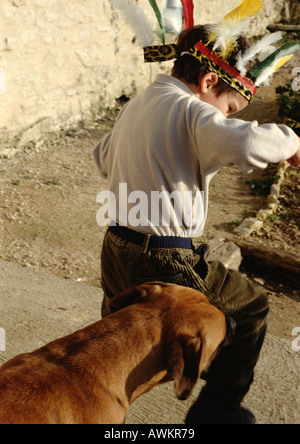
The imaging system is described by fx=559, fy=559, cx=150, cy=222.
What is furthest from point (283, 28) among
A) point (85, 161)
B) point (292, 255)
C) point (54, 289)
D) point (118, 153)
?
point (118, 153)

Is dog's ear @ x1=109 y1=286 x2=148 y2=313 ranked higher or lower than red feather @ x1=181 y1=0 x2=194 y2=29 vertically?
lower

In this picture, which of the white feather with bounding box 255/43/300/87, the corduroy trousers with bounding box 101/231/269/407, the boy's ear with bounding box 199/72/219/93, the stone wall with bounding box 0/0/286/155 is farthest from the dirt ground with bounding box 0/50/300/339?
the boy's ear with bounding box 199/72/219/93

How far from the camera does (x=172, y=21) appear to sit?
2.69 metres

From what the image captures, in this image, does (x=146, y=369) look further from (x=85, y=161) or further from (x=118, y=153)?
(x=85, y=161)

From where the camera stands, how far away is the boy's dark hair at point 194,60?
2.48 meters

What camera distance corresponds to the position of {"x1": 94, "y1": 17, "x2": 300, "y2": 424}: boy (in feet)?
7.76

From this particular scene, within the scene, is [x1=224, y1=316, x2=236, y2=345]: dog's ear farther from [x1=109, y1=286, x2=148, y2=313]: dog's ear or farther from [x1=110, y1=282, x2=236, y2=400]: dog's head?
[x1=109, y1=286, x2=148, y2=313]: dog's ear

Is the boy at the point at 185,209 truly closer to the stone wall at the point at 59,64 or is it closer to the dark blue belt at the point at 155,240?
the dark blue belt at the point at 155,240

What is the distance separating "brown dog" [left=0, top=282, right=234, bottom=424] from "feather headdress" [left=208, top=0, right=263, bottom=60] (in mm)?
1073

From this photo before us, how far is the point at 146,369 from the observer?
222 cm

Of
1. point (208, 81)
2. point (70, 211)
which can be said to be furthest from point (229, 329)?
point (70, 211)

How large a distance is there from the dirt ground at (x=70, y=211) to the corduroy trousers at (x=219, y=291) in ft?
5.74

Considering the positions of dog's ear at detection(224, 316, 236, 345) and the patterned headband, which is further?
the patterned headband
